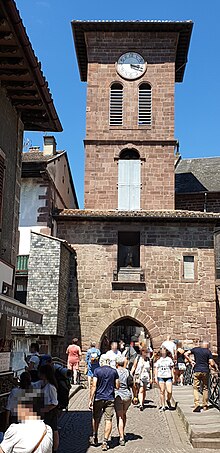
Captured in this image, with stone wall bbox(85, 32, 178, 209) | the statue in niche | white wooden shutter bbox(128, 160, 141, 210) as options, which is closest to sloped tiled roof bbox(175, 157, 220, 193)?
stone wall bbox(85, 32, 178, 209)

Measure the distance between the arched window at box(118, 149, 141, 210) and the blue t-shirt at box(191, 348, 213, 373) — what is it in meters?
14.3

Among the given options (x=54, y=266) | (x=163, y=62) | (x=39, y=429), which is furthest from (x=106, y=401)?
(x=163, y=62)

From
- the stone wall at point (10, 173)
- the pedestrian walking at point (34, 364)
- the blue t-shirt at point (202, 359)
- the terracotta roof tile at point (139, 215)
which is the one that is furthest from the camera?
the terracotta roof tile at point (139, 215)

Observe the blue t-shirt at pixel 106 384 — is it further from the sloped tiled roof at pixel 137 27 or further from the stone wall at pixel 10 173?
the sloped tiled roof at pixel 137 27

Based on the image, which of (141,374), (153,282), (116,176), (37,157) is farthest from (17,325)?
(116,176)

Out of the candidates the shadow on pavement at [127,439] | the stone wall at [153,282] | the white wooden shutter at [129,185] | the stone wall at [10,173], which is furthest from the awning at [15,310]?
the white wooden shutter at [129,185]

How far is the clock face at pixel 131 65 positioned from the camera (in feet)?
90.3

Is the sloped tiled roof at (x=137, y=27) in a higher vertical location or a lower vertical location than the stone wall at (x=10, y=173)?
higher

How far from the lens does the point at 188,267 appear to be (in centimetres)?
2283

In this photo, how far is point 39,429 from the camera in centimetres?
456

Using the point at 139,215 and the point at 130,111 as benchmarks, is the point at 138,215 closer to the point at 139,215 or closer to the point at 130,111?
the point at 139,215

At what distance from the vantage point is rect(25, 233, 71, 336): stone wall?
2050 centimetres

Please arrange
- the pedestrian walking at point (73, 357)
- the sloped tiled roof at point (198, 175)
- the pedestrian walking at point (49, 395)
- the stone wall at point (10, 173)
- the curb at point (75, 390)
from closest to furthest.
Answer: the pedestrian walking at point (49, 395) < the stone wall at point (10, 173) < the curb at point (75, 390) < the pedestrian walking at point (73, 357) < the sloped tiled roof at point (198, 175)

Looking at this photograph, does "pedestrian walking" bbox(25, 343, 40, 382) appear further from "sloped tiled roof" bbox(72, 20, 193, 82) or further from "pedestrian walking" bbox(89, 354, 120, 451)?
"sloped tiled roof" bbox(72, 20, 193, 82)
